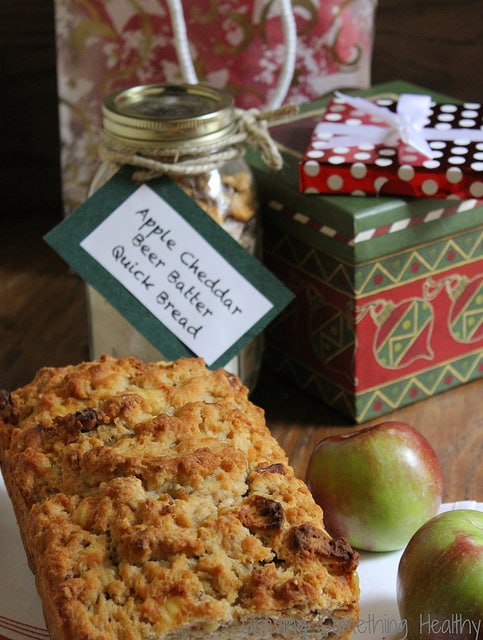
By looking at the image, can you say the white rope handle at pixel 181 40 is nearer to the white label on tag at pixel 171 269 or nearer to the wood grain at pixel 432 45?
the white label on tag at pixel 171 269

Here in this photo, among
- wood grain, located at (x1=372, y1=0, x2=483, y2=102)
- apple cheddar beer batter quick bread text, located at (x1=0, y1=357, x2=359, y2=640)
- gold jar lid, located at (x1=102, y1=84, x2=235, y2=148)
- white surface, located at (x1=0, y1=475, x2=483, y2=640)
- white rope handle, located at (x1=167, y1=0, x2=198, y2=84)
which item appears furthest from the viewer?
wood grain, located at (x1=372, y1=0, x2=483, y2=102)

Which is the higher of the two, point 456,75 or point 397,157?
point 397,157

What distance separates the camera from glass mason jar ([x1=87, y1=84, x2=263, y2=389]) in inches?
36.4

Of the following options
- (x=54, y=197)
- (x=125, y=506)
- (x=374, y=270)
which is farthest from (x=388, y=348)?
(x=54, y=197)

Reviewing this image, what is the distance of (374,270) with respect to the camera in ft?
3.12

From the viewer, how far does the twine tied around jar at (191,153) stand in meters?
0.93

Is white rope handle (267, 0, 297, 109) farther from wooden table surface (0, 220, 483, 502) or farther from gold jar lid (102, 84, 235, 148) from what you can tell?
wooden table surface (0, 220, 483, 502)

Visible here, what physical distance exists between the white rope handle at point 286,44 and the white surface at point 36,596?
Answer: 1.86 ft

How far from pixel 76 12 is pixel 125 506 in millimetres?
753

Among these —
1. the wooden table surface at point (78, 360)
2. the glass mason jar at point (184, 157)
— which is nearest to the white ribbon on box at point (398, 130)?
the glass mason jar at point (184, 157)

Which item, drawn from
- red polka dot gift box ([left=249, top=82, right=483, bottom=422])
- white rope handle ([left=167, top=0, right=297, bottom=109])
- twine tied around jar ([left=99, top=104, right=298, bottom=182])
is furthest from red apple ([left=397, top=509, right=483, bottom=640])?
white rope handle ([left=167, top=0, right=297, bottom=109])

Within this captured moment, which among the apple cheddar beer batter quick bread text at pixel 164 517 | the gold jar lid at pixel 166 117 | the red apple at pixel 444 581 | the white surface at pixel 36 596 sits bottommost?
the white surface at pixel 36 596

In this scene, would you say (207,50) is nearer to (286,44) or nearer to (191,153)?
(286,44)

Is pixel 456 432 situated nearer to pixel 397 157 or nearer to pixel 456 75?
pixel 397 157
